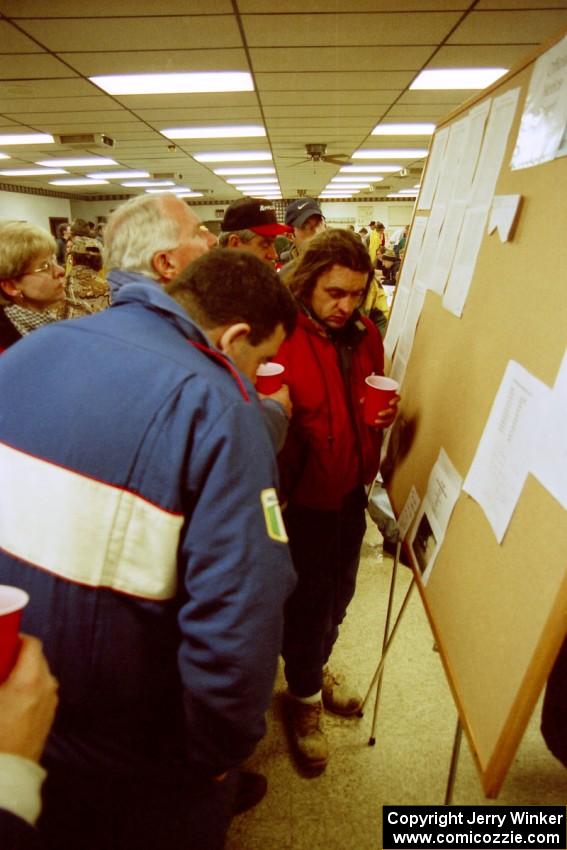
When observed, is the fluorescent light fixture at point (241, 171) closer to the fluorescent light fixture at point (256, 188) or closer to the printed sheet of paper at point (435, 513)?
the fluorescent light fixture at point (256, 188)

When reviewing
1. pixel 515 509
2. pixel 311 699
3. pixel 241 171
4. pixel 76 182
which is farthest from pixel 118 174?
pixel 515 509

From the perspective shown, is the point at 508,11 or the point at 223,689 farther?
the point at 508,11

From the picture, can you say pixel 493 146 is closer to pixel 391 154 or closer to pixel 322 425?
pixel 322 425

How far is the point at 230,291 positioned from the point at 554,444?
0.57m

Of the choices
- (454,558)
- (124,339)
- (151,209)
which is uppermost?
(151,209)

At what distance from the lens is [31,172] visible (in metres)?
9.31

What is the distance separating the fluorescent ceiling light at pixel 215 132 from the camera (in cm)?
576


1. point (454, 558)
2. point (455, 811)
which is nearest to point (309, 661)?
point (455, 811)

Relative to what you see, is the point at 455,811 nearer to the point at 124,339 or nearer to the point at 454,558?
the point at 454,558

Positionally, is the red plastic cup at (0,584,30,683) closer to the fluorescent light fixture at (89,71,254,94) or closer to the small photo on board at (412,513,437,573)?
the small photo on board at (412,513,437,573)

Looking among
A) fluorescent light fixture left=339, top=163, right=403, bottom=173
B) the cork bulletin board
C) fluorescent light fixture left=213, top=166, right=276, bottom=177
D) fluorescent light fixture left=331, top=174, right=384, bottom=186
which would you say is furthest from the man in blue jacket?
fluorescent light fixture left=331, top=174, right=384, bottom=186

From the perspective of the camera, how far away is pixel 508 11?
295 centimetres

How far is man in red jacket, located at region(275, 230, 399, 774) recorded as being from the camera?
140 centimetres

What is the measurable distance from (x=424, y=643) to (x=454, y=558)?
1.41m
